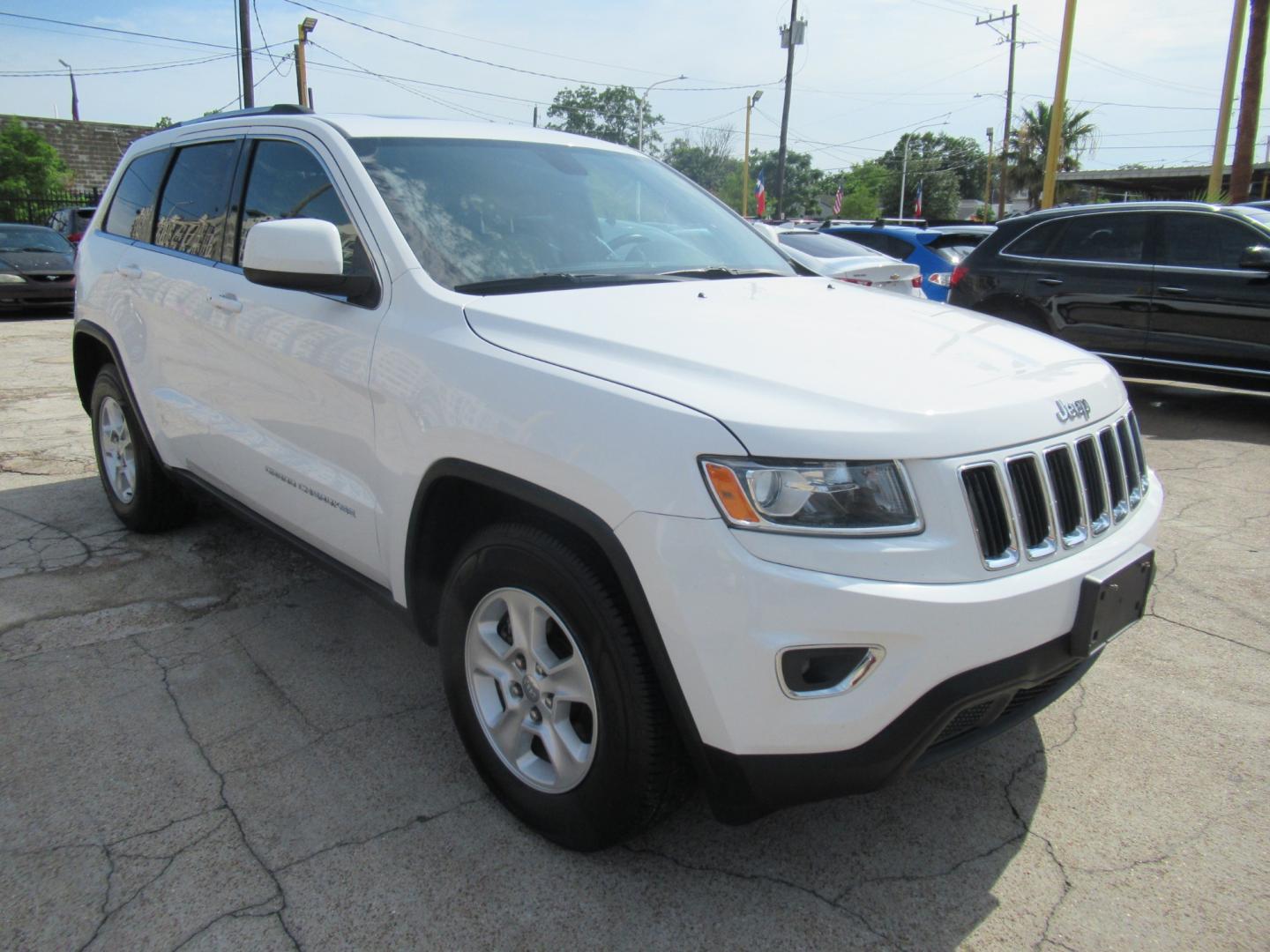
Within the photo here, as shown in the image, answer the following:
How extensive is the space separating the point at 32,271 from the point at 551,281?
574 inches

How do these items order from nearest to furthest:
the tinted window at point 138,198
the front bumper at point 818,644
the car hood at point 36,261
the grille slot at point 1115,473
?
1. the front bumper at point 818,644
2. the grille slot at point 1115,473
3. the tinted window at point 138,198
4. the car hood at point 36,261

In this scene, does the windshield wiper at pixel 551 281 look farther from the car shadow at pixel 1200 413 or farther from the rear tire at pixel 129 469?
the car shadow at pixel 1200 413

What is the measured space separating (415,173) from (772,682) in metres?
1.98

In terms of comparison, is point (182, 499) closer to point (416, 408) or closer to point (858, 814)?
point (416, 408)

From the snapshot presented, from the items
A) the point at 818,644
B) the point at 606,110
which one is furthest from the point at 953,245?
the point at 606,110

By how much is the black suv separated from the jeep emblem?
18.8 feet

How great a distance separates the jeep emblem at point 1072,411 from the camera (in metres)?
2.29

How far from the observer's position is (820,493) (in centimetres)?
196

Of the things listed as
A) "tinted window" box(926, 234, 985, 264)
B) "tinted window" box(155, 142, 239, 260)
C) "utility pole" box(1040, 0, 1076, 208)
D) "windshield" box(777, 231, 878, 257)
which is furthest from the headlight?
"utility pole" box(1040, 0, 1076, 208)

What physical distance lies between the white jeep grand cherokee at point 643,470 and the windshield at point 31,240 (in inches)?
549

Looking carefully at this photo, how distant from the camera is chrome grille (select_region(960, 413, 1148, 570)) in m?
2.04

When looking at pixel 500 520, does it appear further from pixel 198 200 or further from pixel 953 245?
pixel 953 245

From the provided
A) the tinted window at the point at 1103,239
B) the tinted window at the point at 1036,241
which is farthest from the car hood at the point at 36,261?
the tinted window at the point at 1103,239

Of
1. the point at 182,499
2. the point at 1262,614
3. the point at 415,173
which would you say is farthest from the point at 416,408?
the point at 1262,614
